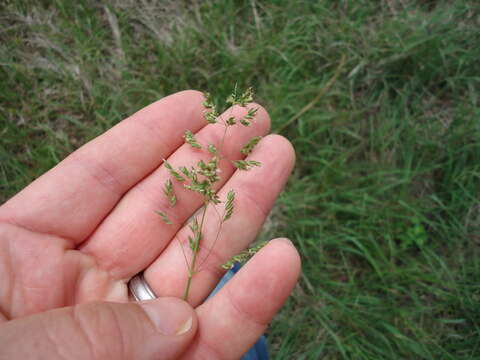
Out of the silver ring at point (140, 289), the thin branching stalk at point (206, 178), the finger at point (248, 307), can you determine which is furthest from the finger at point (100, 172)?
the finger at point (248, 307)

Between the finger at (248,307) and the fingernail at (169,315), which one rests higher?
the fingernail at (169,315)

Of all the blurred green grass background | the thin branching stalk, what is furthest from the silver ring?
the blurred green grass background

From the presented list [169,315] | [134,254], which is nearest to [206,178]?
[134,254]

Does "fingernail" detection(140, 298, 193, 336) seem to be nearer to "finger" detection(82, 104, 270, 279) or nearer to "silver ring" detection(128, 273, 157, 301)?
"silver ring" detection(128, 273, 157, 301)

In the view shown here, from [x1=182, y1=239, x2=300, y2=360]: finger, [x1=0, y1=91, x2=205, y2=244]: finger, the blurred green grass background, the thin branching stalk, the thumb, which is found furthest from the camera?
the blurred green grass background

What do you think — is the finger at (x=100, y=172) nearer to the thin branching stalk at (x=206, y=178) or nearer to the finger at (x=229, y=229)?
the thin branching stalk at (x=206, y=178)

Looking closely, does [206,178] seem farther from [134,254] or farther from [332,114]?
[332,114]
